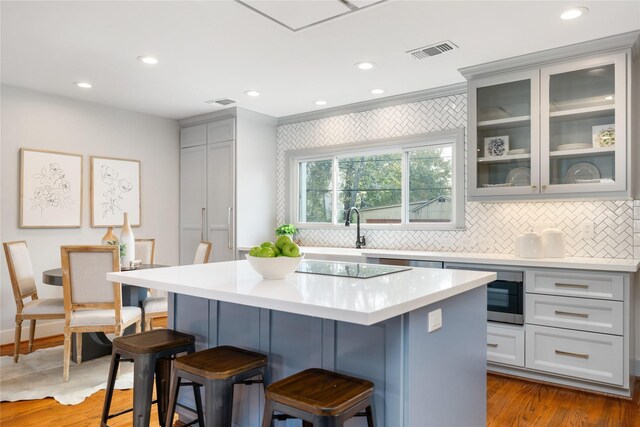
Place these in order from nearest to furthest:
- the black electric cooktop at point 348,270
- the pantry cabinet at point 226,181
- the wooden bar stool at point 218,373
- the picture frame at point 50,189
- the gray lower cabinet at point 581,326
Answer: the wooden bar stool at point 218,373, the black electric cooktop at point 348,270, the gray lower cabinet at point 581,326, the picture frame at point 50,189, the pantry cabinet at point 226,181

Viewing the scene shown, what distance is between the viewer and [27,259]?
12.8ft

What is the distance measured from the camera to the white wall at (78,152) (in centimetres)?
418

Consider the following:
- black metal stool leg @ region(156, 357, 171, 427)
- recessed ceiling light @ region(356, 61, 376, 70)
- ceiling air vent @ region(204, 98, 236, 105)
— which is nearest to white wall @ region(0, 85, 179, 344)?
ceiling air vent @ region(204, 98, 236, 105)

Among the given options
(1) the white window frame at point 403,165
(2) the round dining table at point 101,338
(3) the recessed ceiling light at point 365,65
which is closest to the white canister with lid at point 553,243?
(1) the white window frame at point 403,165

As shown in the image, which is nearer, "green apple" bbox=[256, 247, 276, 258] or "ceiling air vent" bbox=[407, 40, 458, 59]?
"green apple" bbox=[256, 247, 276, 258]

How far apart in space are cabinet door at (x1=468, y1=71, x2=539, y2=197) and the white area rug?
3196mm

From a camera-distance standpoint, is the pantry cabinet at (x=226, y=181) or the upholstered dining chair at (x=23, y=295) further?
the pantry cabinet at (x=226, y=181)

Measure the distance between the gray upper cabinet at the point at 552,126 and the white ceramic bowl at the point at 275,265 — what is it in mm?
2254


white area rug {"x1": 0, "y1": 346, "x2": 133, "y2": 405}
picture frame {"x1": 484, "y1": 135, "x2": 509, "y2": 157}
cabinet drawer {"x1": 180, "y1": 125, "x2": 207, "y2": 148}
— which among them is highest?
cabinet drawer {"x1": 180, "y1": 125, "x2": 207, "y2": 148}

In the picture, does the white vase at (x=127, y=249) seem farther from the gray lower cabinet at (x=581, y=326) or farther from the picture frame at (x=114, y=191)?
the gray lower cabinet at (x=581, y=326)

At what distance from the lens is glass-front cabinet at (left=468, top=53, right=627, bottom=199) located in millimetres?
3090

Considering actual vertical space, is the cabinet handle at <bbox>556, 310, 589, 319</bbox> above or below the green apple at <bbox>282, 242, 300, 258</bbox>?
below

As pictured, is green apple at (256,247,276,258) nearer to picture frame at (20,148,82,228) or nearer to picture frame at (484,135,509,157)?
picture frame at (484,135,509,157)

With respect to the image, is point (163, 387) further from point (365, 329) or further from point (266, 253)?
point (365, 329)
